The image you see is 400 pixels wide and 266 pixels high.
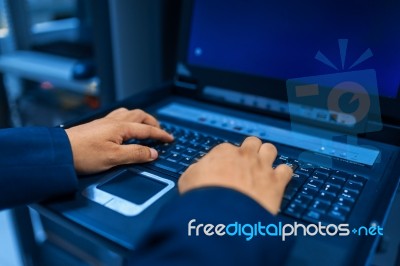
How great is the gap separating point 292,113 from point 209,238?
378 mm

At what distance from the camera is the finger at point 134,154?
519 mm

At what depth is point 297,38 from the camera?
617 millimetres

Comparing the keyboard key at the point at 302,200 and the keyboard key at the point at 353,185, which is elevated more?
the keyboard key at the point at 353,185

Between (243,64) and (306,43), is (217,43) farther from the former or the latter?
(306,43)

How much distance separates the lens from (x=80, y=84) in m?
0.84

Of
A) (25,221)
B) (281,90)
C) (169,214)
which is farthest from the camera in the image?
(25,221)

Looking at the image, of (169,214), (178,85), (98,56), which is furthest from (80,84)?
(169,214)

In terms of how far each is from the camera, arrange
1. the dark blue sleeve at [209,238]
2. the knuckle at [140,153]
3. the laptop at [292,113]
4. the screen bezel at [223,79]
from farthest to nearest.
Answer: the screen bezel at [223,79] → the knuckle at [140,153] → the laptop at [292,113] → the dark blue sleeve at [209,238]

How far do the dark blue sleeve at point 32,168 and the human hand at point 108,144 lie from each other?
1.0 inches

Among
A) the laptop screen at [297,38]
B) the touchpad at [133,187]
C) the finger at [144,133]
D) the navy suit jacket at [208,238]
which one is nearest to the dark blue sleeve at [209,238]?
the navy suit jacket at [208,238]

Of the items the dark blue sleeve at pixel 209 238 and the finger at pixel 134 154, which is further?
the finger at pixel 134 154

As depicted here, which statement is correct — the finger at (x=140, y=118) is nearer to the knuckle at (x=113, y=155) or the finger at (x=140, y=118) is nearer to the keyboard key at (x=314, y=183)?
the knuckle at (x=113, y=155)

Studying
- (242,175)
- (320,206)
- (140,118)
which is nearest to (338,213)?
(320,206)

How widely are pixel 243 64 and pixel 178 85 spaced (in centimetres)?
16
